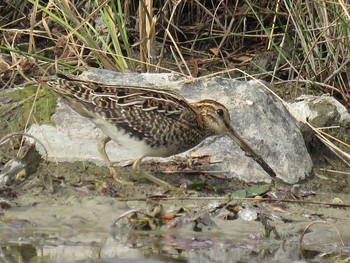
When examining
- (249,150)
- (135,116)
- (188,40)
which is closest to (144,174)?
(135,116)

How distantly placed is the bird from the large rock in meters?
0.36

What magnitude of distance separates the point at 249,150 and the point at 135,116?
3.08 ft

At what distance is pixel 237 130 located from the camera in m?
7.73

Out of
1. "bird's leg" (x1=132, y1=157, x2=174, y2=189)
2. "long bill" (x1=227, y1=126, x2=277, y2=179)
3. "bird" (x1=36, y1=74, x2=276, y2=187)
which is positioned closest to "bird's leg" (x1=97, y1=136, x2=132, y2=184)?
"bird" (x1=36, y1=74, x2=276, y2=187)

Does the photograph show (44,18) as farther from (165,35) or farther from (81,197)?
(81,197)

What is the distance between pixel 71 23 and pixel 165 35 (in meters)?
0.99

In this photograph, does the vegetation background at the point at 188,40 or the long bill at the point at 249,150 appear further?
the vegetation background at the point at 188,40

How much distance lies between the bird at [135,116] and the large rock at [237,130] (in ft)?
1.16

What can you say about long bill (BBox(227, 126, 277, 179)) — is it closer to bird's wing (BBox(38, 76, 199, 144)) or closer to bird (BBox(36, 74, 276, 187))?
bird (BBox(36, 74, 276, 187))

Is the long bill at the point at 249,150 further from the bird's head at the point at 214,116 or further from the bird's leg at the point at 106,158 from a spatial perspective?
the bird's leg at the point at 106,158

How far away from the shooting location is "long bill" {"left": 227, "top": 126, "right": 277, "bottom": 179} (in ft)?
23.9

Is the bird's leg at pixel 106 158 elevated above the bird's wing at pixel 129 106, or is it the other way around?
the bird's wing at pixel 129 106

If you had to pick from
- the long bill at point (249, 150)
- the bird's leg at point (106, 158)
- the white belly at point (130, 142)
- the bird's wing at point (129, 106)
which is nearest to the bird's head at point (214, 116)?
the long bill at point (249, 150)

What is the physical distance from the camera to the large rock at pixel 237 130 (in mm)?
7453
